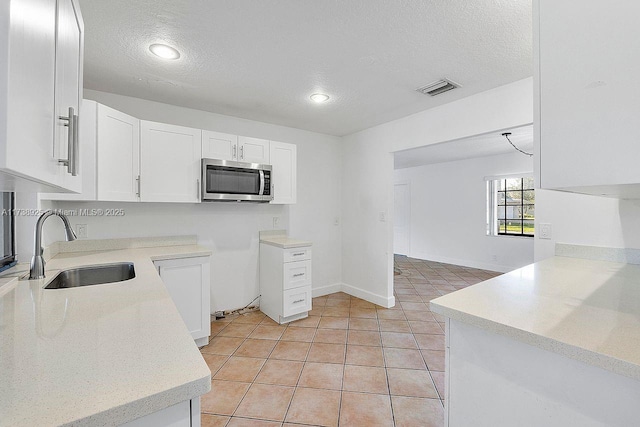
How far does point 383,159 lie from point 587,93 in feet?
9.47

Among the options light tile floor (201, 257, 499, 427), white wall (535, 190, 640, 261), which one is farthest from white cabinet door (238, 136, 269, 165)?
white wall (535, 190, 640, 261)

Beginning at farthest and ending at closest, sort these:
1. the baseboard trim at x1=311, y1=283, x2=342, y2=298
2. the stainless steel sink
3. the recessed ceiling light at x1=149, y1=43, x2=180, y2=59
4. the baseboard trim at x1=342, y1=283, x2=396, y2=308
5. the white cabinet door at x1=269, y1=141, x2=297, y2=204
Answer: the baseboard trim at x1=311, y1=283, x2=342, y2=298
the baseboard trim at x1=342, y1=283, x2=396, y2=308
the white cabinet door at x1=269, y1=141, x2=297, y2=204
the recessed ceiling light at x1=149, y1=43, x2=180, y2=59
the stainless steel sink

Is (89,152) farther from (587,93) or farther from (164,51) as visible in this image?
(587,93)

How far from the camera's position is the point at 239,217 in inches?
130

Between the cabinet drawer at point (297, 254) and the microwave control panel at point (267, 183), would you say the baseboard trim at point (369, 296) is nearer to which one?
the cabinet drawer at point (297, 254)

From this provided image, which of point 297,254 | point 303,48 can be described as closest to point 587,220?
point 303,48

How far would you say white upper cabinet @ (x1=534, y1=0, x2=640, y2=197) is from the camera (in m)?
0.65

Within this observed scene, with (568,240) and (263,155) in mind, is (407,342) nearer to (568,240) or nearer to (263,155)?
(568,240)

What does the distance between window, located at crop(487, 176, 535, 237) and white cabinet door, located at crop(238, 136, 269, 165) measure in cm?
465

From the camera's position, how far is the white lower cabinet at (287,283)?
9.86 ft

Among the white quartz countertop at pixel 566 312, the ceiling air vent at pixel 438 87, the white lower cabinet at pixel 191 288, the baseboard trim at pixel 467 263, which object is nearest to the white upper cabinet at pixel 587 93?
the white quartz countertop at pixel 566 312

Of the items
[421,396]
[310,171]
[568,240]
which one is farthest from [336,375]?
[310,171]

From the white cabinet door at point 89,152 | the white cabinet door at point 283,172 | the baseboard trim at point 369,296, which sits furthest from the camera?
the baseboard trim at point 369,296

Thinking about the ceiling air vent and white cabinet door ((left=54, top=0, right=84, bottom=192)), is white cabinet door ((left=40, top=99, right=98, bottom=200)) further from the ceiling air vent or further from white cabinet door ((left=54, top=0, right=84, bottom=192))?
the ceiling air vent
